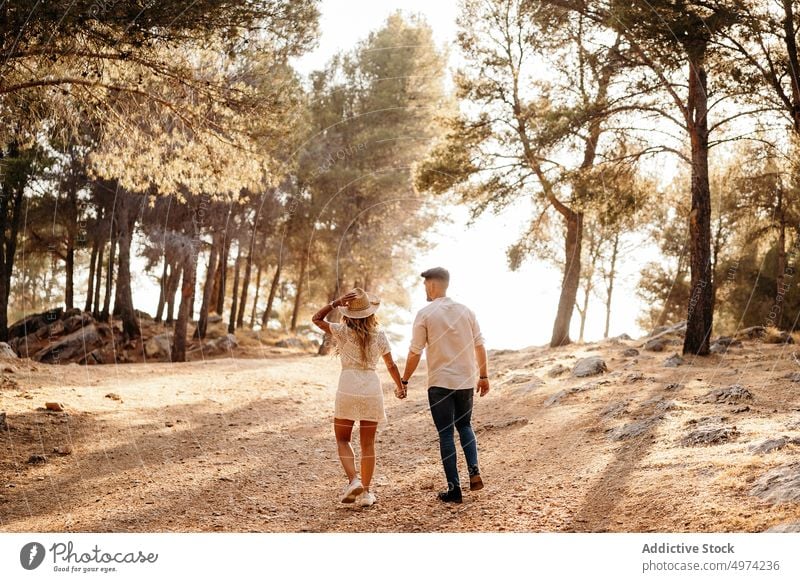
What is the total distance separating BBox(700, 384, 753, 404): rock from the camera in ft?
27.4

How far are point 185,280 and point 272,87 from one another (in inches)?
389

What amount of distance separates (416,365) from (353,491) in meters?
1.33

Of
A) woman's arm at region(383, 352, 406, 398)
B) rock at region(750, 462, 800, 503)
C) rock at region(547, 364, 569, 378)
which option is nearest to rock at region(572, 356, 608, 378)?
rock at region(547, 364, 569, 378)

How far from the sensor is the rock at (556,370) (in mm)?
12344

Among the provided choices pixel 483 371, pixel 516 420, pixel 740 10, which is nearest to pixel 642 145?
pixel 740 10

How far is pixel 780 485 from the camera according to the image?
476 centimetres

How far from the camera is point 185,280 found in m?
18.9

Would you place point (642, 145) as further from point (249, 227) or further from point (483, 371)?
point (249, 227)

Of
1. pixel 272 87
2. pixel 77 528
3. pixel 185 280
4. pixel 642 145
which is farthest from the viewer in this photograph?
pixel 185 280

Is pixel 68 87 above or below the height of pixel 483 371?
above

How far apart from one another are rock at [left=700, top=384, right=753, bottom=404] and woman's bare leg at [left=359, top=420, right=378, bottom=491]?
5010 millimetres

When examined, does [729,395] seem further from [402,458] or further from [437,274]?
[437,274]

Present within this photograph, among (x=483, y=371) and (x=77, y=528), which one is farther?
(x=483, y=371)

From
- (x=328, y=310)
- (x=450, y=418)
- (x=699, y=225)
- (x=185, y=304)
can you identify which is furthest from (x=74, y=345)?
(x=450, y=418)
